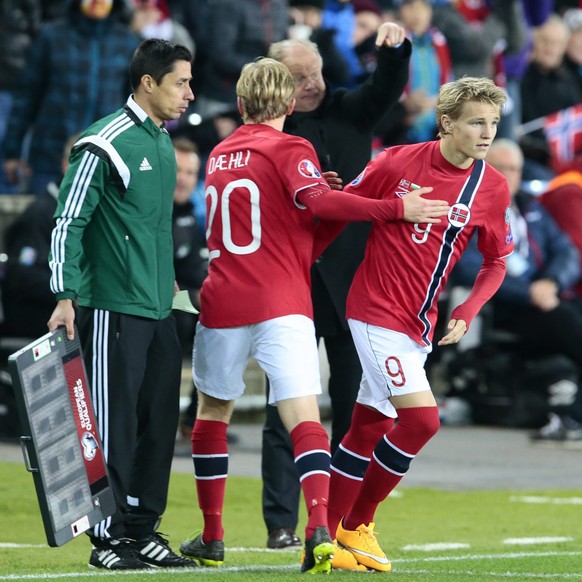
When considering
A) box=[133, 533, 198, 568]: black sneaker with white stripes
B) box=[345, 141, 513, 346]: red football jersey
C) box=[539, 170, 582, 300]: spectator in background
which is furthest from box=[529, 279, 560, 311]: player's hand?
box=[133, 533, 198, 568]: black sneaker with white stripes

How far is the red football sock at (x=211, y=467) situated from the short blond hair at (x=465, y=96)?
1.57 meters

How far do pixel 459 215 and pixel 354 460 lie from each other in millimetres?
1126

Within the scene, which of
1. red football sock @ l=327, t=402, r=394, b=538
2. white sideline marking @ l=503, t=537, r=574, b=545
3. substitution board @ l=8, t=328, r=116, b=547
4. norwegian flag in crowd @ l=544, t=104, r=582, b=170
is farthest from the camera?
norwegian flag in crowd @ l=544, t=104, r=582, b=170

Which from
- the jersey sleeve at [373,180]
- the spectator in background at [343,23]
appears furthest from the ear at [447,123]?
the spectator in background at [343,23]

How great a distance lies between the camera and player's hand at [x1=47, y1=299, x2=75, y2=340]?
20.0ft

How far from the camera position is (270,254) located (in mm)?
6277

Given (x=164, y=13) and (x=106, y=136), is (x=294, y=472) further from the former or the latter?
(x=164, y=13)

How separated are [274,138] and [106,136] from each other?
68cm

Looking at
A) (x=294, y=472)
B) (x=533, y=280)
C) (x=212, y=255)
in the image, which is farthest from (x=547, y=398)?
(x=212, y=255)

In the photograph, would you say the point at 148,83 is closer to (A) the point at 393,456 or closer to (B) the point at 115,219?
(B) the point at 115,219

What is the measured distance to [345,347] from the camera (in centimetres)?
730

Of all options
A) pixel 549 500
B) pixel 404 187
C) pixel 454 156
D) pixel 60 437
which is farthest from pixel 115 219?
pixel 549 500

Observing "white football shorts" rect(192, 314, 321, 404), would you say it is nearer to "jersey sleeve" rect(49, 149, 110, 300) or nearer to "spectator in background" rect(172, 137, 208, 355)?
"jersey sleeve" rect(49, 149, 110, 300)

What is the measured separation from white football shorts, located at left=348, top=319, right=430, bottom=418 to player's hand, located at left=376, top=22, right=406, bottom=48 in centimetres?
133
